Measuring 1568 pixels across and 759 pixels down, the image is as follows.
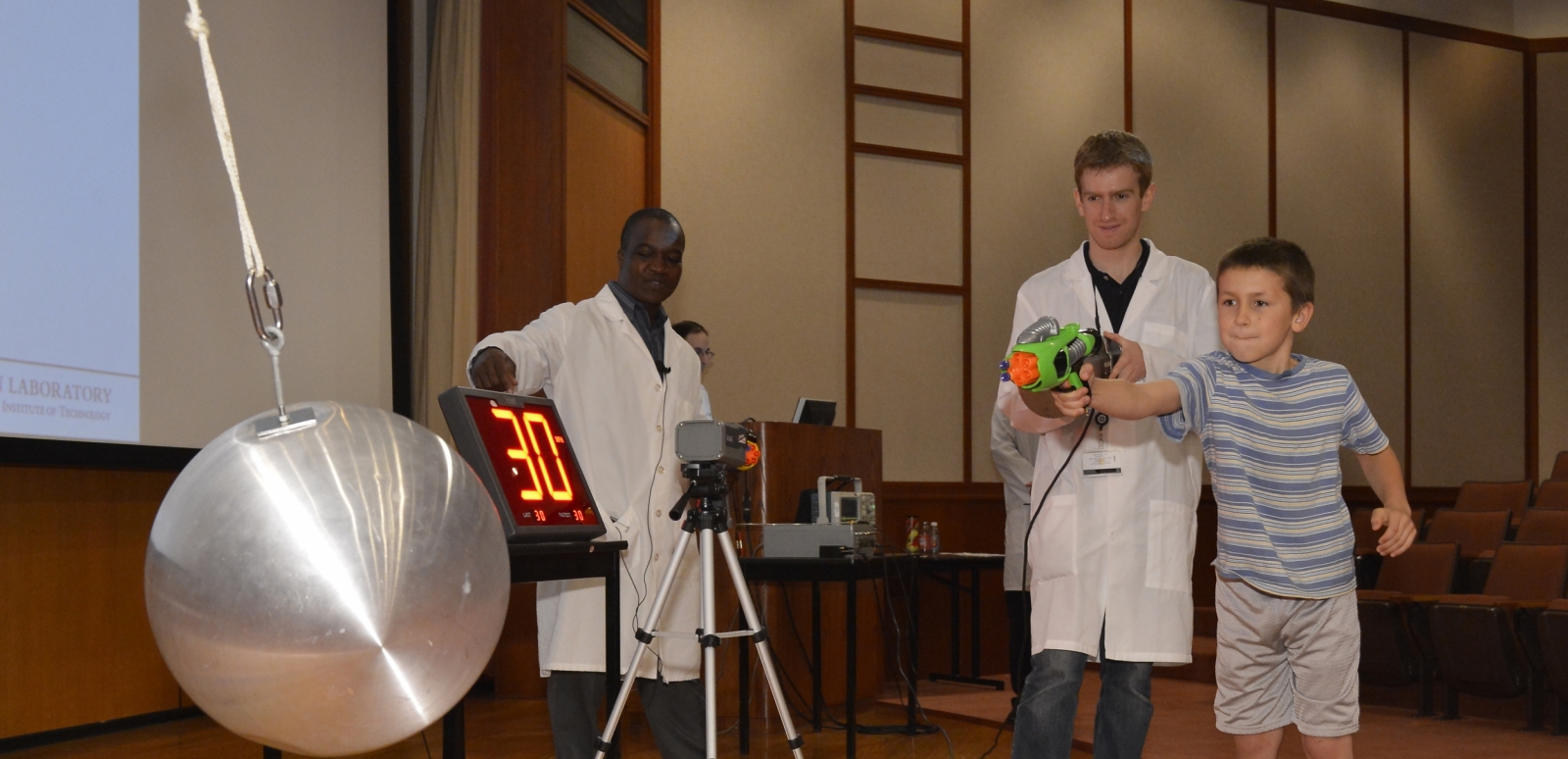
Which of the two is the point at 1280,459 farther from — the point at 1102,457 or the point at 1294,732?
the point at 1294,732

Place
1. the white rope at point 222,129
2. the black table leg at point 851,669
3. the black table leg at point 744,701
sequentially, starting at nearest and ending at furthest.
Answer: the white rope at point 222,129 < the black table leg at point 851,669 < the black table leg at point 744,701

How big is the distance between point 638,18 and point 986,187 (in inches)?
95.9

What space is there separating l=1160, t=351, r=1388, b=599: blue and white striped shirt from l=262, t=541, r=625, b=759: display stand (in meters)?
1.11

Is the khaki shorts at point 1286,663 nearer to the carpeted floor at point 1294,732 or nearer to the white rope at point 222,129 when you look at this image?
the white rope at point 222,129

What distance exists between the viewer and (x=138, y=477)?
15.9 feet

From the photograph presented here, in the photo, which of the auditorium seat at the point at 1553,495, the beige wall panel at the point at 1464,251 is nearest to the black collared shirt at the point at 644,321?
the auditorium seat at the point at 1553,495

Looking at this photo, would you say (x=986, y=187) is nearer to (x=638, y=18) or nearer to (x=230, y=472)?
(x=638, y=18)

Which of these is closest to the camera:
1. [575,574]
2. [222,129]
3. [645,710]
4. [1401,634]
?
[222,129]

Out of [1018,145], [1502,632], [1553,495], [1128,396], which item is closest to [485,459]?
[1128,396]

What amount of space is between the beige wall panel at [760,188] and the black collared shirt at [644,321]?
3.77 metres

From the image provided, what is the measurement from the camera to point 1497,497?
6.98 meters

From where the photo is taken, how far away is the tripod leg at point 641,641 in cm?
243

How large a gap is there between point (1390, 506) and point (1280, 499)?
0.20 m

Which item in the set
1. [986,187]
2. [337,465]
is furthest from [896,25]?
[337,465]
